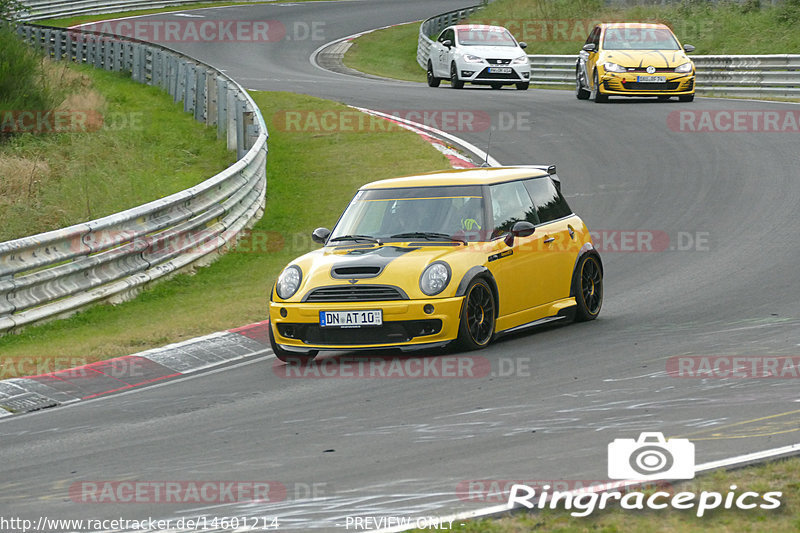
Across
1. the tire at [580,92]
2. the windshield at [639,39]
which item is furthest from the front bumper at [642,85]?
the tire at [580,92]

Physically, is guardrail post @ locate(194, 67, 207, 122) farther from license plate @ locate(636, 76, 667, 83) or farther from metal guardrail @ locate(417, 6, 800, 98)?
metal guardrail @ locate(417, 6, 800, 98)

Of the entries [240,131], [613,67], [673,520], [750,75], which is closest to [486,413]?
[673,520]

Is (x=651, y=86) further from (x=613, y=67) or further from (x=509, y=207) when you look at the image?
(x=509, y=207)

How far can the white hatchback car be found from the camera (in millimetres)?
30328

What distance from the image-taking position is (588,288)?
11734 millimetres

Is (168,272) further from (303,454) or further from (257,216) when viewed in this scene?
(303,454)

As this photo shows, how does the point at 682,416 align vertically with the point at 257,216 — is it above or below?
above

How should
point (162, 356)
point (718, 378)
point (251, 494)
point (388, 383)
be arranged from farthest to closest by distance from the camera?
point (162, 356) → point (388, 383) → point (718, 378) → point (251, 494)

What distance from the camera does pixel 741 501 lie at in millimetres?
5391

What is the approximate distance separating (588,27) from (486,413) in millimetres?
34101

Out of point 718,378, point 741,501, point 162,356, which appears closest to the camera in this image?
point 741,501

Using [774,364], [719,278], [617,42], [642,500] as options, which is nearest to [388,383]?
[774,364]

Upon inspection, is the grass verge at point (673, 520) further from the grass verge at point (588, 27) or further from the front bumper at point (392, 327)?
the grass verge at point (588, 27)

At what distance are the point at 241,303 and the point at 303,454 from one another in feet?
20.2
